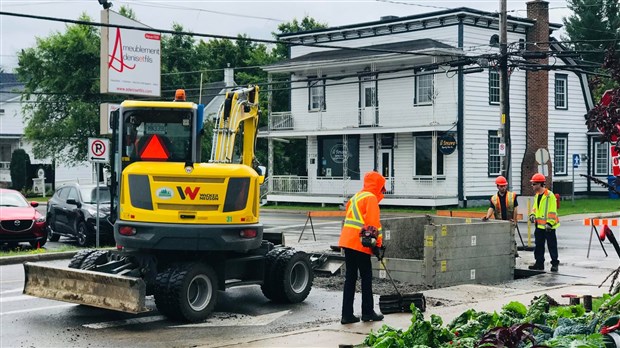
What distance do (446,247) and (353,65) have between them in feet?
95.7

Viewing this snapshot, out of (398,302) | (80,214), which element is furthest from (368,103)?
(398,302)

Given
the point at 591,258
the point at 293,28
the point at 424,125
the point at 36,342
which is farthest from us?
the point at 293,28

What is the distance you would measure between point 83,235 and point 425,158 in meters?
21.9

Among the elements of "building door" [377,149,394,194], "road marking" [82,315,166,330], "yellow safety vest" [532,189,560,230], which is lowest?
"road marking" [82,315,166,330]

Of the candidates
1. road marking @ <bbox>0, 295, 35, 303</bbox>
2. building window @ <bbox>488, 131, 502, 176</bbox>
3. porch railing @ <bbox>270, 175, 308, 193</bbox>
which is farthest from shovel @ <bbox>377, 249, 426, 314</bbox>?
porch railing @ <bbox>270, 175, 308, 193</bbox>

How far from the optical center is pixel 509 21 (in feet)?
136

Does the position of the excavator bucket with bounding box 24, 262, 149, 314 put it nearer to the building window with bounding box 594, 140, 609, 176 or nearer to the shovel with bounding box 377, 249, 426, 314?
the shovel with bounding box 377, 249, 426, 314

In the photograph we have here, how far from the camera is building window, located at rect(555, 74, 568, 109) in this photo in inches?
1796

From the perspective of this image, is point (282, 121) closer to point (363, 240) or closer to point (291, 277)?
point (291, 277)

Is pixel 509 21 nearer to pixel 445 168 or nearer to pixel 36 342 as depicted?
pixel 445 168

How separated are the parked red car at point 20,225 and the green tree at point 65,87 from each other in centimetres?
2916

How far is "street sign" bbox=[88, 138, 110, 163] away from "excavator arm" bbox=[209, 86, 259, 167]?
775cm

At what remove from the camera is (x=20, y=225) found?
21656 mm

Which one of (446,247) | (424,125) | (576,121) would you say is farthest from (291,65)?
(446,247)
